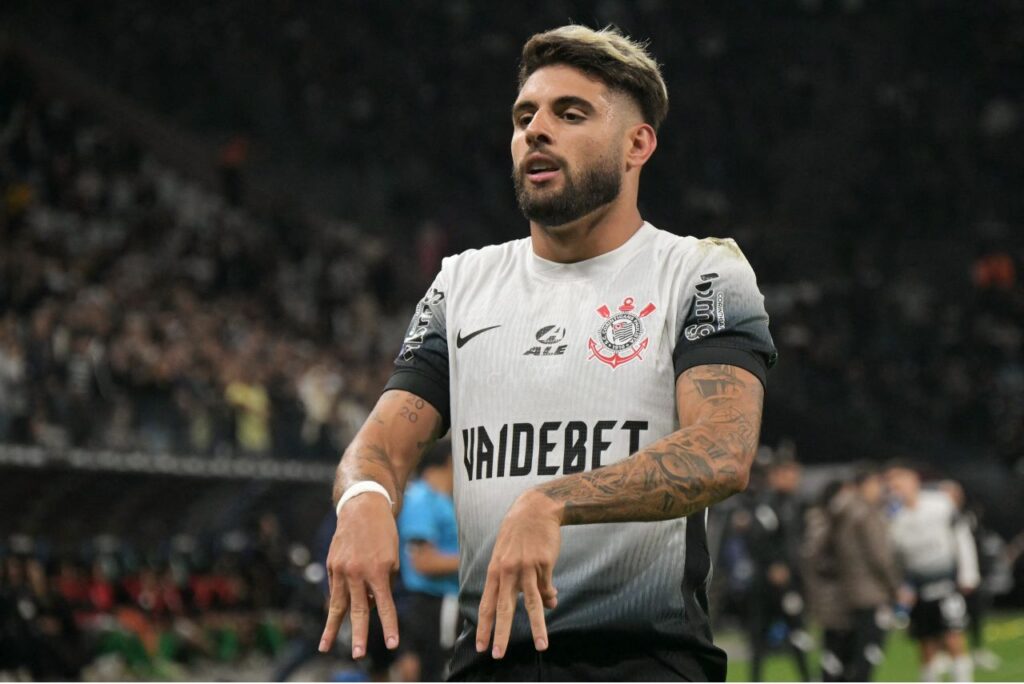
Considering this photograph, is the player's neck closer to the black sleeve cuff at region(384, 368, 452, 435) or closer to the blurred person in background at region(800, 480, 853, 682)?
the black sleeve cuff at region(384, 368, 452, 435)

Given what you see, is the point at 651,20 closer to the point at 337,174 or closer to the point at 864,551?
the point at 337,174

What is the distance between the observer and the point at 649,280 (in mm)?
3191

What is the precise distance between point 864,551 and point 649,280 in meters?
10.3

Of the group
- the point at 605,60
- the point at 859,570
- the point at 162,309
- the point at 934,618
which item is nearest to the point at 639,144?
the point at 605,60

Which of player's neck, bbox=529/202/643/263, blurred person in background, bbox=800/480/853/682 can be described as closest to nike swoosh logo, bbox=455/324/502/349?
player's neck, bbox=529/202/643/263

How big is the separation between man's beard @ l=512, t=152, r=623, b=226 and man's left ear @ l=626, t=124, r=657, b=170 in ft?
0.17

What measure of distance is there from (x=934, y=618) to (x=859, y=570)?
6.96 ft

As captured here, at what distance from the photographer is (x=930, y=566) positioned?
48.6 feet

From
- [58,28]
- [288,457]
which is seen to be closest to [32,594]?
[288,457]

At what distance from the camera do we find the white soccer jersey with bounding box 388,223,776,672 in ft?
9.98

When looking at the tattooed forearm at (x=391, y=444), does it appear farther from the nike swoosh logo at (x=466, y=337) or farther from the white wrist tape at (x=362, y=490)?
the nike swoosh logo at (x=466, y=337)

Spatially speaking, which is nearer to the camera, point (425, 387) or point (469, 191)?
point (425, 387)

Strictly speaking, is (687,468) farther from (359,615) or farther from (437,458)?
(437,458)

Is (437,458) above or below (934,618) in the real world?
above
